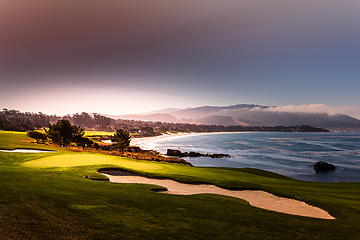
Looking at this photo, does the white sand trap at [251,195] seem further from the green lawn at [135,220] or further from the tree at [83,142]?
the tree at [83,142]

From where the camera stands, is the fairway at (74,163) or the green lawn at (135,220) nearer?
the green lawn at (135,220)

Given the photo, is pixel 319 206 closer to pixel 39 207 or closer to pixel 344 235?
pixel 344 235

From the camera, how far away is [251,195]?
15977 millimetres

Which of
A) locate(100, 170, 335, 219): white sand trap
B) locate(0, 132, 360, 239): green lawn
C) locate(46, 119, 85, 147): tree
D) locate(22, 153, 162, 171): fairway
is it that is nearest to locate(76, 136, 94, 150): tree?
locate(46, 119, 85, 147): tree

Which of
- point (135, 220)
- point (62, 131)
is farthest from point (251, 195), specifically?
point (62, 131)

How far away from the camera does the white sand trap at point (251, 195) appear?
42.1 feet

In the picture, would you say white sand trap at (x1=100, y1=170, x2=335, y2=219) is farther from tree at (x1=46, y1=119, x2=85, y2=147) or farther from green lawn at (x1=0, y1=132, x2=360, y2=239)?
tree at (x1=46, y1=119, x2=85, y2=147)

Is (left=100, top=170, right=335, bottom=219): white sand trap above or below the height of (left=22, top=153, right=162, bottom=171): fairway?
below

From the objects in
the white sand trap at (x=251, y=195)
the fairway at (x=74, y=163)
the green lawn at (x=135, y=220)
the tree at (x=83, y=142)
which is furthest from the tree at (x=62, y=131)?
the green lawn at (x=135, y=220)

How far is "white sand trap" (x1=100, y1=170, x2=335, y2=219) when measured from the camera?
1283 centimetres

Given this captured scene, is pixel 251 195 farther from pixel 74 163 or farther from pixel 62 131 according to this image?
pixel 62 131

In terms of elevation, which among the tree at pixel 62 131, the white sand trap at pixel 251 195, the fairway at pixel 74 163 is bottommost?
the white sand trap at pixel 251 195

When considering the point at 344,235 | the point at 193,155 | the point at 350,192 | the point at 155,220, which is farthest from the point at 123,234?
the point at 193,155

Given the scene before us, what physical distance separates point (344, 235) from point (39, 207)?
13121 millimetres
